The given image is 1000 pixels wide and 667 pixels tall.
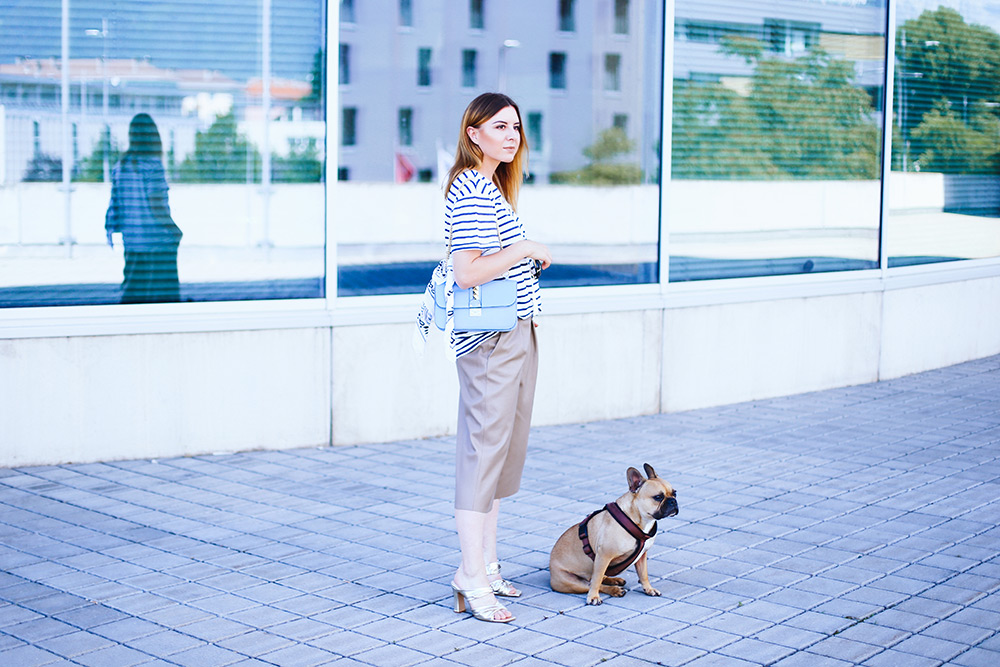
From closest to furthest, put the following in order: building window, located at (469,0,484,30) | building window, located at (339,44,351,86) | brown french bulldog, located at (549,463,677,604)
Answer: brown french bulldog, located at (549,463,677,604), building window, located at (339,44,351,86), building window, located at (469,0,484,30)

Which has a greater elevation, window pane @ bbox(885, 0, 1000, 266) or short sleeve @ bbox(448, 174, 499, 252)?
window pane @ bbox(885, 0, 1000, 266)

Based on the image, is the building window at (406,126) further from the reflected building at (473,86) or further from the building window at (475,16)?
the building window at (475,16)

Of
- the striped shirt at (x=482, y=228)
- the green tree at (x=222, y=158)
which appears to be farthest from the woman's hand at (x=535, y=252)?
the green tree at (x=222, y=158)

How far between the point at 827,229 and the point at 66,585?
703 cm

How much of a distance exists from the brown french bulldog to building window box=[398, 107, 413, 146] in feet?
29.6

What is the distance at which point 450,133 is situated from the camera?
41.7 feet

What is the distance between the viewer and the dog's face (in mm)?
4480

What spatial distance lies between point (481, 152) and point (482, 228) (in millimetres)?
331

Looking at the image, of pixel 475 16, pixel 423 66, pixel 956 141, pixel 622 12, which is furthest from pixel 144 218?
pixel 475 16

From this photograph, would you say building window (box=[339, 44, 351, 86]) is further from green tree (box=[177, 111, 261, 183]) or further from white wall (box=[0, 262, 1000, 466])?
white wall (box=[0, 262, 1000, 466])

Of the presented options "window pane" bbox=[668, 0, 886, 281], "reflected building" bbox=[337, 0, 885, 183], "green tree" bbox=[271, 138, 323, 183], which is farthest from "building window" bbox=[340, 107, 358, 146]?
"window pane" bbox=[668, 0, 886, 281]

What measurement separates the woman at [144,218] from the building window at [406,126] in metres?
5.95

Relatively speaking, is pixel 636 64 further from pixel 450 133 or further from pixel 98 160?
pixel 98 160

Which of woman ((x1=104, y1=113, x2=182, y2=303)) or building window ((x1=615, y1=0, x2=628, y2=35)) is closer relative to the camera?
woman ((x1=104, y1=113, x2=182, y2=303))
